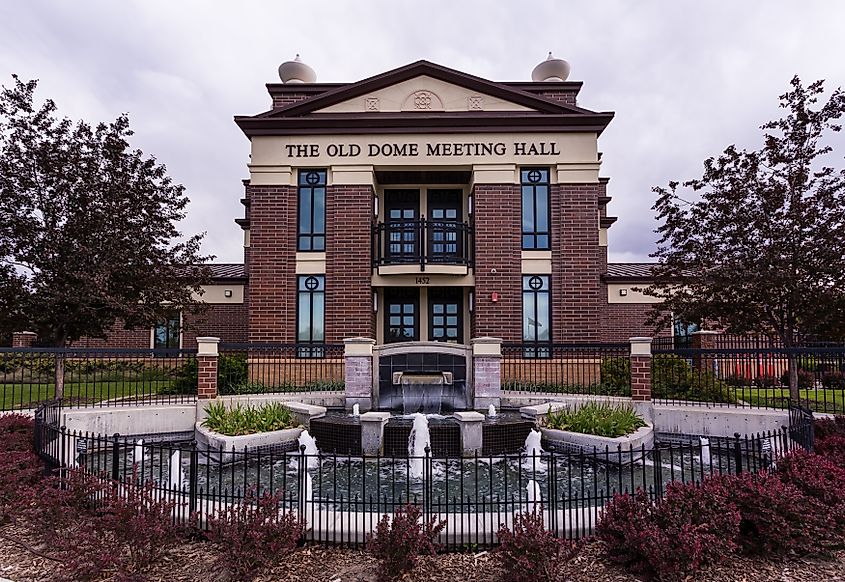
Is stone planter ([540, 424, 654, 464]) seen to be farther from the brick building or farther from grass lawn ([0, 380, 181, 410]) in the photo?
grass lawn ([0, 380, 181, 410])

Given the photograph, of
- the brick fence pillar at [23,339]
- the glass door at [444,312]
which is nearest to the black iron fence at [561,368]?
the glass door at [444,312]

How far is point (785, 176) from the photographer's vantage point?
12.3 meters

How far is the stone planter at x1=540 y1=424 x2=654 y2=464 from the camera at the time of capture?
8.80 m

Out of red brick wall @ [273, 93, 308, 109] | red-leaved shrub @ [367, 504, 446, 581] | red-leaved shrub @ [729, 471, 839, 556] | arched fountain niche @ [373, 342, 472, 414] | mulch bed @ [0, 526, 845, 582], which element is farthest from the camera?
red brick wall @ [273, 93, 308, 109]

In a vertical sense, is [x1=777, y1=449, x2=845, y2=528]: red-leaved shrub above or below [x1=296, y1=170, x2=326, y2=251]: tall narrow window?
below

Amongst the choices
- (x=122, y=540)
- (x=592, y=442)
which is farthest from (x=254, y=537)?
(x=592, y=442)

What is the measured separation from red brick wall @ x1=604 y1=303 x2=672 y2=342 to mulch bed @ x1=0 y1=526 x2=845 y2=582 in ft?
48.8

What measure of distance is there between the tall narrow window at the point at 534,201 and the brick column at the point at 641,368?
694 centimetres

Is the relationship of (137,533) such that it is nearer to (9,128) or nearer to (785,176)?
(9,128)

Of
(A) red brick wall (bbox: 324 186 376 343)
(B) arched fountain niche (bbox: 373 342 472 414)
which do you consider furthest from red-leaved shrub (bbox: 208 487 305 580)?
(A) red brick wall (bbox: 324 186 376 343)

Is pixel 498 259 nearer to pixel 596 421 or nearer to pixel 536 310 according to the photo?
pixel 536 310

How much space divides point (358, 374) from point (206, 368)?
3404 mm

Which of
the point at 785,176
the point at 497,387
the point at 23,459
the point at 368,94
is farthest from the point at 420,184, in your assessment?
the point at 23,459

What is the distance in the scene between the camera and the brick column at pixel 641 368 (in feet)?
37.3
